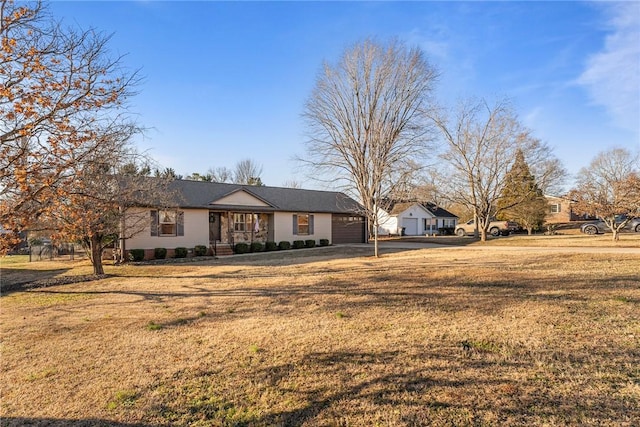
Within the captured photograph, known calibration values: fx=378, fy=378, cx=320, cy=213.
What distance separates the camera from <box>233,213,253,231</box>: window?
23203mm

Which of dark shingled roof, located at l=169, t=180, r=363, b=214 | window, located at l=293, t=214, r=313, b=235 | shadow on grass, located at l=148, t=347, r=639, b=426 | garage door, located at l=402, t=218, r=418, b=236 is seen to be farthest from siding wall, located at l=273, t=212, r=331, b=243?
shadow on grass, located at l=148, t=347, r=639, b=426

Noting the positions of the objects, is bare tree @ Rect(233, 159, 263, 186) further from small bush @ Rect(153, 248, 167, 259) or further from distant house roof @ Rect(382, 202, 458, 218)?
small bush @ Rect(153, 248, 167, 259)

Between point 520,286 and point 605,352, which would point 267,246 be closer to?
point 520,286

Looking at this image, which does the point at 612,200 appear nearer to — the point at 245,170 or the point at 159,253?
the point at 159,253

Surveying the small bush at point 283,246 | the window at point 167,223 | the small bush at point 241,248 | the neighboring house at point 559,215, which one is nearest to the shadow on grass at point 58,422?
the window at point 167,223

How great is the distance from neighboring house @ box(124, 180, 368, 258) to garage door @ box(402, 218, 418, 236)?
46.1 feet

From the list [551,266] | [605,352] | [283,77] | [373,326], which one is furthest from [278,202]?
[605,352]

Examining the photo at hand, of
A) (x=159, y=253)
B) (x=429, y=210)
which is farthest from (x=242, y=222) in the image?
(x=429, y=210)

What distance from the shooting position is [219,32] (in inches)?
440

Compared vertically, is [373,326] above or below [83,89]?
below

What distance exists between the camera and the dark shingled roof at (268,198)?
2108cm

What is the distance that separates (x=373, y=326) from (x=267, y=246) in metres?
17.5

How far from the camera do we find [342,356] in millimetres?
4734

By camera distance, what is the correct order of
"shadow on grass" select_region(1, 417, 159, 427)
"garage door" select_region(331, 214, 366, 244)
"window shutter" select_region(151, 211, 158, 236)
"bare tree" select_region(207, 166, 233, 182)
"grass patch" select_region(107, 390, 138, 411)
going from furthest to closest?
"bare tree" select_region(207, 166, 233, 182), "garage door" select_region(331, 214, 366, 244), "window shutter" select_region(151, 211, 158, 236), "grass patch" select_region(107, 390, 138, 411), "shadow on grass" select_region(1, 417, 159, 427)
